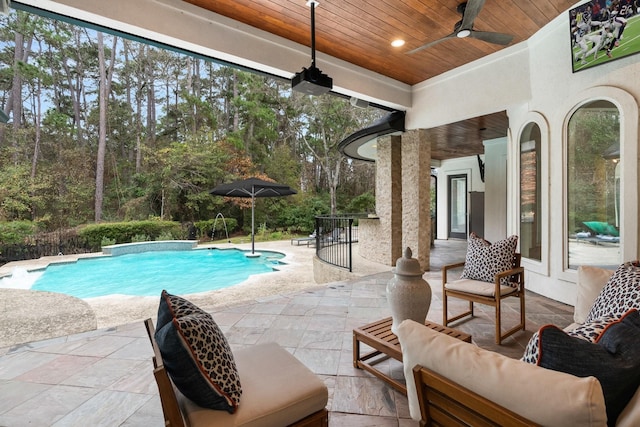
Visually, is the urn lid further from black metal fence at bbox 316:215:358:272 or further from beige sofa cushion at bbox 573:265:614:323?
black metal fence at bbox 316:215:358:272

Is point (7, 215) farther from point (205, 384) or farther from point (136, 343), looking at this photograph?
point (205, 384)

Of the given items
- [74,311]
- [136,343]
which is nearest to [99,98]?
[74,311]

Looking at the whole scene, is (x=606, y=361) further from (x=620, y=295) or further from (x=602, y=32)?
(x=602, y=32)

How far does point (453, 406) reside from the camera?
0.96m

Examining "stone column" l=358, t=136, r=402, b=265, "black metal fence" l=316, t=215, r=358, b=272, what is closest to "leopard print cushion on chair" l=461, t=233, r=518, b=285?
"stone column" l=358, t=136, r=402, b=265

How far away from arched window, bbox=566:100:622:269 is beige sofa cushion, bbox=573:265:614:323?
1.50 metres

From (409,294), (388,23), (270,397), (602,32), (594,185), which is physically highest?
(388,23)

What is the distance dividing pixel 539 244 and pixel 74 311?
6.07m

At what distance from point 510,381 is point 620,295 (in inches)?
53.8

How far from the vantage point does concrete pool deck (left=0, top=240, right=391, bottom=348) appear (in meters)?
3.20

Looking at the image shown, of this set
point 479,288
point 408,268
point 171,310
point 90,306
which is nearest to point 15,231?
point 90,306

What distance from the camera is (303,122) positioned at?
17375 millimetres

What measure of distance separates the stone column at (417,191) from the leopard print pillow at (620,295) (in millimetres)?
3621

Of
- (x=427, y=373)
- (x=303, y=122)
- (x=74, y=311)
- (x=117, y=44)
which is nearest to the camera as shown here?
(x=427, y=373)
